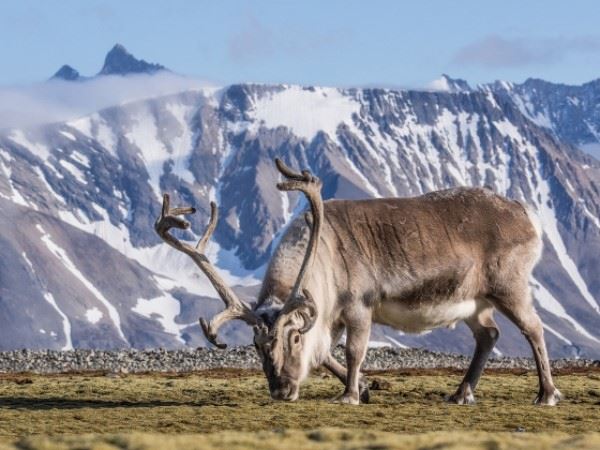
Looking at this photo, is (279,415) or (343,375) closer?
(279,415)

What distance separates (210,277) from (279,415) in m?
4.13

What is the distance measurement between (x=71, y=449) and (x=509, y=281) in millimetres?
12601

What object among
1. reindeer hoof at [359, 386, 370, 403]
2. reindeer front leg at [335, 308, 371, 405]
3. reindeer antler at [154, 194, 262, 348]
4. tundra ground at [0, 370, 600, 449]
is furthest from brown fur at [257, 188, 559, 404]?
tundra ground at [0, 370, 600, 449]

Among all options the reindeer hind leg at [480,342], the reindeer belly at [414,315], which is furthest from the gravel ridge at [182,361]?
the reindeer belly at [414,315]

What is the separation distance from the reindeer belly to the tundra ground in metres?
1.59

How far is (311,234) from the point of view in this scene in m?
25.4

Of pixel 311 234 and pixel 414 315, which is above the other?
pixel 311 234

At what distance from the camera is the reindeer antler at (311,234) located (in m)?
24.5

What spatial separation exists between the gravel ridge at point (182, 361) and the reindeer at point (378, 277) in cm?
1745

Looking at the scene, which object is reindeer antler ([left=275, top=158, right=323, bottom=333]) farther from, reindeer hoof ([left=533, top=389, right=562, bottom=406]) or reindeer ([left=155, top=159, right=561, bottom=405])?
reindeer hoof ([left=533, top=389, right=562, bottom=406])

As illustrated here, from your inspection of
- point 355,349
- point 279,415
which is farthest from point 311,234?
point 279,415

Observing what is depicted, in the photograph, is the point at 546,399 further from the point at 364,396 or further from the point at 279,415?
the point at 279,415

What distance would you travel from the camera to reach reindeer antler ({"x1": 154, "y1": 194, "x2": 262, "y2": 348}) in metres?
24.4

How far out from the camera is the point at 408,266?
87.7 ft
